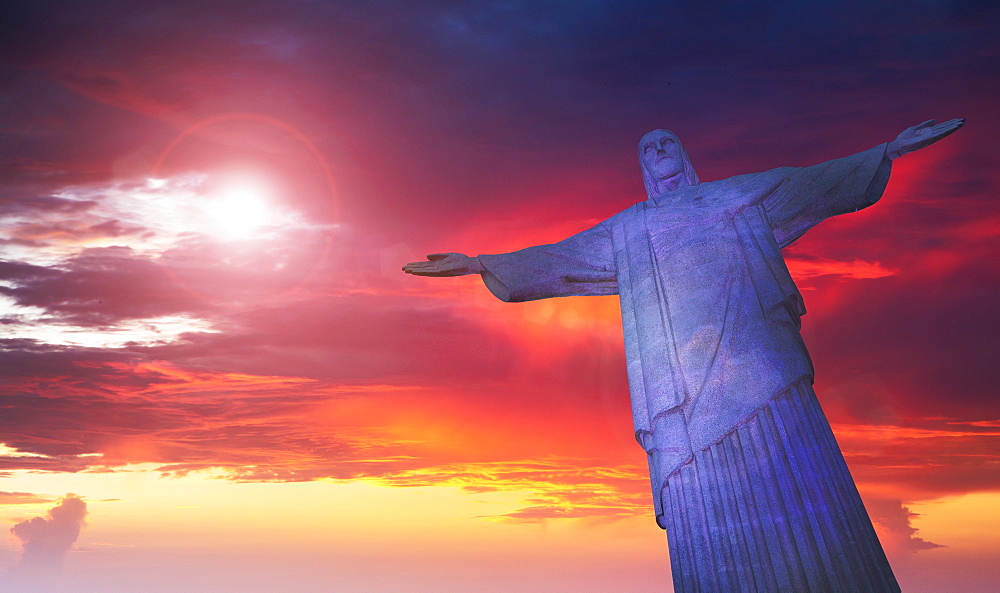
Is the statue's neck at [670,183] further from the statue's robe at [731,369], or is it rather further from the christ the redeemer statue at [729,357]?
the statue's robe at [731,369]

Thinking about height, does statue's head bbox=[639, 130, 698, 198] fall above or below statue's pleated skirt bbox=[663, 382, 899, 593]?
above

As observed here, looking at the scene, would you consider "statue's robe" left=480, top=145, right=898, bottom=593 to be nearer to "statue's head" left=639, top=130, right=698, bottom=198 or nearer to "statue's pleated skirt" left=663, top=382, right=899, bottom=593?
"statue's pleated skirt" left=663, top=382, right=899, bottom=593

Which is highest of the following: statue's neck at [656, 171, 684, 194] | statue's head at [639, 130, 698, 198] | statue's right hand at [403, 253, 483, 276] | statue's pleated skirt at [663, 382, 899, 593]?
statue's head at [639, 130, 698, 198]

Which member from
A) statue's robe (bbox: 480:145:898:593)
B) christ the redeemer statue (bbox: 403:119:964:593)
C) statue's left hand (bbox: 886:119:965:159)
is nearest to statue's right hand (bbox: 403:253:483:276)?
christ the redeemer statue (bbox: 403:119:964:593)

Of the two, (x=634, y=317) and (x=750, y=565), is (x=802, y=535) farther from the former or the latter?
(x=634, y=317)

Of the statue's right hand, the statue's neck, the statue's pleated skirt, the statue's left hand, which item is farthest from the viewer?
the statue's neck

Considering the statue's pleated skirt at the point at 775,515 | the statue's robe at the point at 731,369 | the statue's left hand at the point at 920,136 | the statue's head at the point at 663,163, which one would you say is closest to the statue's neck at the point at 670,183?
the statue's head at the point at 663,163

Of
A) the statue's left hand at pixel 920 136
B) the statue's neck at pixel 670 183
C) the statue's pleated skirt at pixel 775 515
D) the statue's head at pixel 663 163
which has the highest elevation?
the statue's head at pixel 663 163
